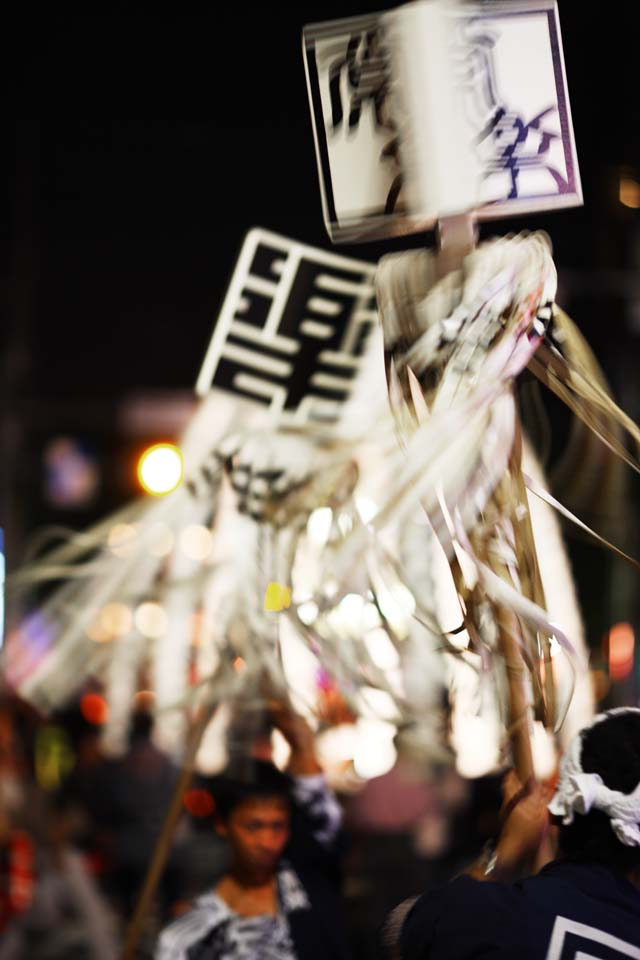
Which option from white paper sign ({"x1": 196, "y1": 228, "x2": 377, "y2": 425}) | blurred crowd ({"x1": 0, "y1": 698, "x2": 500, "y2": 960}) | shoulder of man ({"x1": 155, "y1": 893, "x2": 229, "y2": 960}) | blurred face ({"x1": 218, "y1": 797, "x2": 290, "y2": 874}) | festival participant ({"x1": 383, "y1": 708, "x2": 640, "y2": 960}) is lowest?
blurred crowd ({"x1": 0, "y1": 698, "x2": 500, "y2": 960})

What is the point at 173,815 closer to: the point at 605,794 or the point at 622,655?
the point at 605,794

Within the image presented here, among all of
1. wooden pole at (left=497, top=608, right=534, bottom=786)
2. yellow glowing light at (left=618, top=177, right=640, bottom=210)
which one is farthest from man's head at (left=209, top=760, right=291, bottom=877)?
yellow glowing light at (left=618, top=177, right=640, bottom=210)

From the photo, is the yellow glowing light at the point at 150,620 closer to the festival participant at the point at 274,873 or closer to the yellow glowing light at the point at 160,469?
the yellow glowing light at the point at 160,469

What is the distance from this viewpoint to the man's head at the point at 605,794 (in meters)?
1.83

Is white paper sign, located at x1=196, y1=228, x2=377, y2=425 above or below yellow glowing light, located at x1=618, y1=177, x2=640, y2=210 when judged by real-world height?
below

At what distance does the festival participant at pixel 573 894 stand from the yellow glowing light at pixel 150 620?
1.96m

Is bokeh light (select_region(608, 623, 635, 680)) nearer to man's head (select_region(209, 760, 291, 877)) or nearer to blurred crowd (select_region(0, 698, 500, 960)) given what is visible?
blurred crowd (select_region(0, 698, 500, 960))

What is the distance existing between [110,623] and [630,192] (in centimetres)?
207

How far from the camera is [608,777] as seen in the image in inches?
72.6

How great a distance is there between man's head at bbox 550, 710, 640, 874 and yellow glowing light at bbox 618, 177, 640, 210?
2.41 metres

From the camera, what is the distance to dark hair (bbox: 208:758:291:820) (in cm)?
322

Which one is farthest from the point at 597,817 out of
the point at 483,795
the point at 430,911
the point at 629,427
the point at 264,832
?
the point at 483,795

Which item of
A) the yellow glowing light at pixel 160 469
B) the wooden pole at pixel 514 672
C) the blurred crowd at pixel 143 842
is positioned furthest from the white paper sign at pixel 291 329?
the blurred crowd at pixel 143 842

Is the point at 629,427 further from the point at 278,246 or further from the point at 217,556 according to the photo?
the point at 217,556
